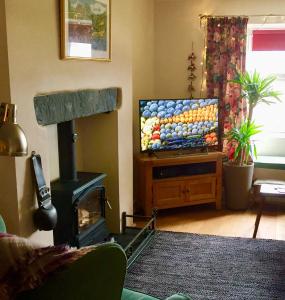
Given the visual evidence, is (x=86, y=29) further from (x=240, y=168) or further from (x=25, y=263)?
(x=240, y=168)

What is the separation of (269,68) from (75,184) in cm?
299

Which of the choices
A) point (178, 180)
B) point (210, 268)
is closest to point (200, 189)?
point (178, 180)

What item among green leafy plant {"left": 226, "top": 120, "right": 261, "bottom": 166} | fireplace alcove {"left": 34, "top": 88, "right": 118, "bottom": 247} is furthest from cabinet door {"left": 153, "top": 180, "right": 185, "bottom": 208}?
fireplace alcove {"left": 34, "top": 88, "right": 118, "bottom": 247}

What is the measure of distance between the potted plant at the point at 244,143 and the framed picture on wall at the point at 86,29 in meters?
1.80

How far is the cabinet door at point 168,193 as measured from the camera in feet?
14.0

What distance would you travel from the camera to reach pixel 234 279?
2.94 meters

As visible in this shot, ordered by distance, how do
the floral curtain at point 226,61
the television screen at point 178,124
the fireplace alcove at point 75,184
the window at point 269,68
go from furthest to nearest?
1. the window at point 269,68
2. the floral curtain at point 226,61
3. the television screen at point 178,124
4. the fireplace alcove at point 75,184

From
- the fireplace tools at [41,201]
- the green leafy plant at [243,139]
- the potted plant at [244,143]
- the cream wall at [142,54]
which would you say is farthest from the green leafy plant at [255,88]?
the fireplace tools at [41,201]

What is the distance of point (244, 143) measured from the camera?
14.4 feet

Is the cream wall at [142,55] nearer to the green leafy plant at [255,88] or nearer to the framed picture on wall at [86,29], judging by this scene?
the green leafy plant at [255,88]

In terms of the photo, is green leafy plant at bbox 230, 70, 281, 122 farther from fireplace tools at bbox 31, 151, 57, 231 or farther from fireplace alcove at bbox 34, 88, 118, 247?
fireplace tools at bbox 31, 151, 57, 231

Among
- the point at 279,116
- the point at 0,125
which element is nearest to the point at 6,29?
the point at 0,125

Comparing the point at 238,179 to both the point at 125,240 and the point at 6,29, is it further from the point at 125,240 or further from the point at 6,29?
the point at 6,29

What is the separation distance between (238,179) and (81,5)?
262 centimetres
